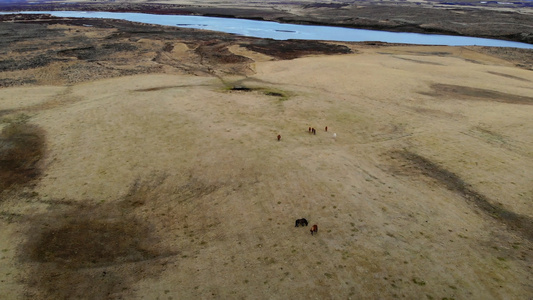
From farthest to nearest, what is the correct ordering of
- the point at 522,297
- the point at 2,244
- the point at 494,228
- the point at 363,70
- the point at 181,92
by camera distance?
the point at 363,70
the point at 181,92
the point at 494,228
the point at 2,244
the point at 522,297

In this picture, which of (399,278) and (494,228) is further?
(494,228)

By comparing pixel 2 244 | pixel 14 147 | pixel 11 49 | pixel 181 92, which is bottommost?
pixel 2 244

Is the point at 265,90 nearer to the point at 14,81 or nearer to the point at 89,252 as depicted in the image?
the point at 89,252

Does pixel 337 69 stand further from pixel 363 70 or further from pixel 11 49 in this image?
pixel 11 49

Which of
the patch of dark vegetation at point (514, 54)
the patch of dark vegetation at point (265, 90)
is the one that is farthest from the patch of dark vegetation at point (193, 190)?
the patch of dark vegetation at point (514, 54)

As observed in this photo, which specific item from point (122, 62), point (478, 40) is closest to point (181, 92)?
point (122, 62)
